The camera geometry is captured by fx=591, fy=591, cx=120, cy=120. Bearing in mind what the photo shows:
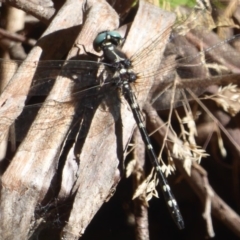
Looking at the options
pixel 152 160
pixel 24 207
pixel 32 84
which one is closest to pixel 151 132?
pixel 152 160

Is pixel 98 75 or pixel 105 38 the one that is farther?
pixel 98 75

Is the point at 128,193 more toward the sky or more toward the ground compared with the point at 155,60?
more toward the ground

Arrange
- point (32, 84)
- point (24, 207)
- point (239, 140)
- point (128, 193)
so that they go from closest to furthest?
point (24, 207), point (32, 84), point (239, 140), point (128, 193)

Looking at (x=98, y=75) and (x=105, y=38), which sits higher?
(x=105, y=38)

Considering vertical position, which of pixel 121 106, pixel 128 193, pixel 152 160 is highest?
pixel 121 106

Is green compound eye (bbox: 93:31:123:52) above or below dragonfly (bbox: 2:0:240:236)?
above

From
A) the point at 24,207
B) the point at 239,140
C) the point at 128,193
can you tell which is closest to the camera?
the point at 24,207

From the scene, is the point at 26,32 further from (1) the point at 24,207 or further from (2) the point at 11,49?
(1) the point at 24,207

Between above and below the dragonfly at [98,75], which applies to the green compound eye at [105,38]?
above
